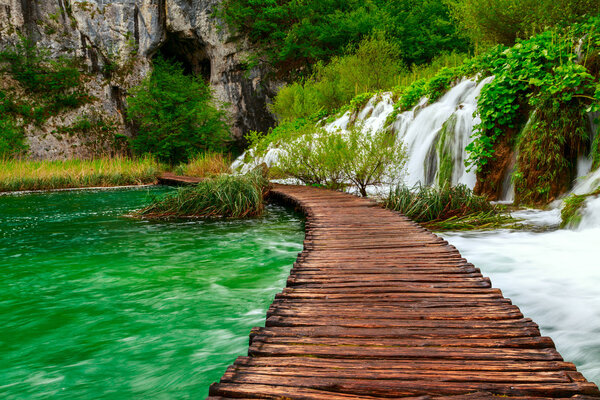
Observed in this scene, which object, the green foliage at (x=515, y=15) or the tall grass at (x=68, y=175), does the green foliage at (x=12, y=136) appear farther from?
the green foliage at (x=515, y=15)

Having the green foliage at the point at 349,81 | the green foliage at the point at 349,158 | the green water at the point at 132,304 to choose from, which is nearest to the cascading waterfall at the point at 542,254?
the green foliage at the point at 349,158

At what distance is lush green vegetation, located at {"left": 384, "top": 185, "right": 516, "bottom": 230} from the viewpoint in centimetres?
639

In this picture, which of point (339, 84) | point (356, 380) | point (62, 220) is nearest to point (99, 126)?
point (339, 84)

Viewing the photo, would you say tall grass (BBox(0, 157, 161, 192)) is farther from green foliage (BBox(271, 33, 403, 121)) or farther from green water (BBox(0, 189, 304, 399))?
green water (BBox(0, 189, 304, 399))

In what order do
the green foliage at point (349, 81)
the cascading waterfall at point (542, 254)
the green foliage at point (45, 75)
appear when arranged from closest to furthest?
the cascading waterfall at point (542, 254), the green foliage at point (349, 81), the green foliage at point (45, 75)

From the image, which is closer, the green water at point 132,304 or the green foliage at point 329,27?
the green water at point 132,304

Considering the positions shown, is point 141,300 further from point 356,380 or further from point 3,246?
point 3,246

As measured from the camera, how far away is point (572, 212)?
5.53m

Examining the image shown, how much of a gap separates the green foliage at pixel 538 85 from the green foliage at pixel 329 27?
17.6 m

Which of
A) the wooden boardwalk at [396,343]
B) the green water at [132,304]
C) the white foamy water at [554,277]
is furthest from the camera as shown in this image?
the white foamy water at [554,277]

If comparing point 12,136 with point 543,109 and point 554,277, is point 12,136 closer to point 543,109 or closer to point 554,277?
point 543,109

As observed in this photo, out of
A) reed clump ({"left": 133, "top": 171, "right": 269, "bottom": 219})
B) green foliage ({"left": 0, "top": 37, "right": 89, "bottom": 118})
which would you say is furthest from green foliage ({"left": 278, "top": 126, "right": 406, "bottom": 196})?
green foliage ({"left": 0, "top": 37, "right": 89, "bottom": 118})

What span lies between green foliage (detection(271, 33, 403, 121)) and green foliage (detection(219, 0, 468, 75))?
4038 mm

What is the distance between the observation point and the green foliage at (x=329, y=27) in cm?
2503
